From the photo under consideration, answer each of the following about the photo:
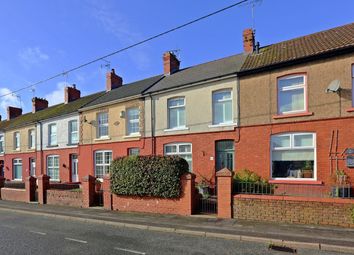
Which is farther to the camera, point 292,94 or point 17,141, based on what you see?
point 17,141

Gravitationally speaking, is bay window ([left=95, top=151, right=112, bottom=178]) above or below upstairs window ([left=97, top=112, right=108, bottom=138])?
below

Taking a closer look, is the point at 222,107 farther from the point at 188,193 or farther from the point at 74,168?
the point at 74,168

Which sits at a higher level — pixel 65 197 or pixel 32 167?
pixel 32 167

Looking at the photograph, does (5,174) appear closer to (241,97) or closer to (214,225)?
(241,97)

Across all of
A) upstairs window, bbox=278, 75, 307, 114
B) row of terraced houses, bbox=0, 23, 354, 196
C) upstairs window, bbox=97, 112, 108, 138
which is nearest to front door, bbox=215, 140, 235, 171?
row of terraced houses, bbox=0, 23, 354, 196

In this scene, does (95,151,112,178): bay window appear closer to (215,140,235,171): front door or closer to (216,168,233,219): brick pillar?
(215,140,235,171): front door

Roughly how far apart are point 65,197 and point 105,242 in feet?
31.2

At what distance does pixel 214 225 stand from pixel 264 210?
181cm

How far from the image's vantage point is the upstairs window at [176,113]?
20.7 metres

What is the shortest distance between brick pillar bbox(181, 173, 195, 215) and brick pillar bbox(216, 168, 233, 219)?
4.20 ft

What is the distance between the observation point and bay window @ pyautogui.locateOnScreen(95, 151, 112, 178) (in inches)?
997

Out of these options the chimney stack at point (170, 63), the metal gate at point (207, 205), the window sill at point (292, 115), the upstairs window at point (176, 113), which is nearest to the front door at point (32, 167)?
the chimney stack at point (170, 63)

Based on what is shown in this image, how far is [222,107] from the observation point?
61.9 feet

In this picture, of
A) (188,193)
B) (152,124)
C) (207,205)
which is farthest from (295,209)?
(152,124)
